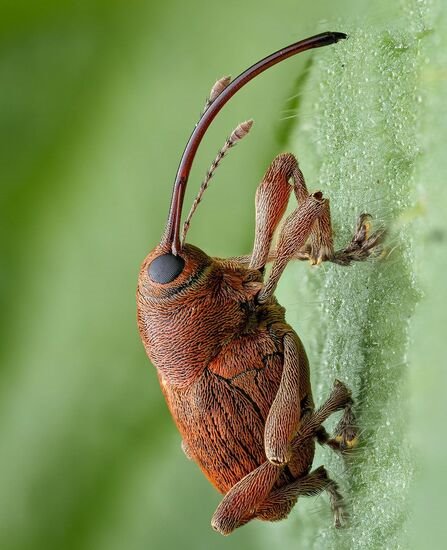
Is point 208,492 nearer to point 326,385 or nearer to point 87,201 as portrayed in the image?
point 326,385

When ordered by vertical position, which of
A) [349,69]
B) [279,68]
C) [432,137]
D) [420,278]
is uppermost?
[279,68]

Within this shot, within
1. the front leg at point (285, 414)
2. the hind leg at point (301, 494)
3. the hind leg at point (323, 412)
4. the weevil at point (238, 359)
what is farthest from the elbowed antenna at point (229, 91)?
the hind leg at point (301, 494)

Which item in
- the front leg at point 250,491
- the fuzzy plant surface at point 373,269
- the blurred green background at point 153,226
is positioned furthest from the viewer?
the front leg at point 250,491

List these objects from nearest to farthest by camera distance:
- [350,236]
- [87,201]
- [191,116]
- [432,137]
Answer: [432,137], [350,236], [191,116], [87,201]

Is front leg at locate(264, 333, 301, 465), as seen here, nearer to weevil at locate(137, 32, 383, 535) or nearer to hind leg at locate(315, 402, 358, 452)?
weevil at locate(137, 32, 383, 535)

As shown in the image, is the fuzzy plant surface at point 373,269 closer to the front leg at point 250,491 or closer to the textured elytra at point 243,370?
the textured elytra at point 243,370

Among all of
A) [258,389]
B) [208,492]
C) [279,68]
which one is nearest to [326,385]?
[258,389]

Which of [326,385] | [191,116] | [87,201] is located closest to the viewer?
[326,385]

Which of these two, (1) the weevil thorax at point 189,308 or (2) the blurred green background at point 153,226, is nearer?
(2) the blurred green background at point 153,226
